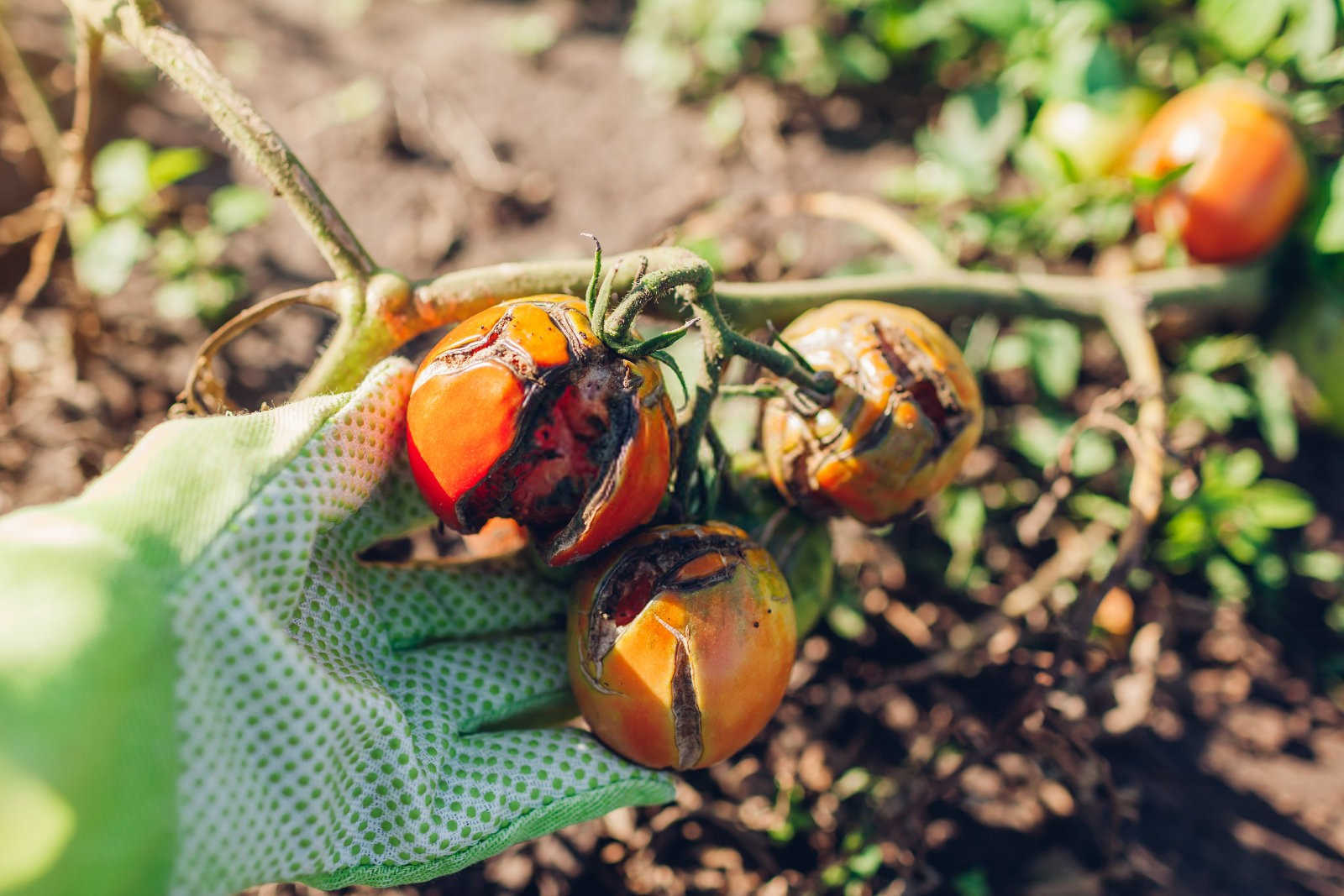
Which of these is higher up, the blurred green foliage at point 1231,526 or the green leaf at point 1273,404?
the green leaf at point 1273,404

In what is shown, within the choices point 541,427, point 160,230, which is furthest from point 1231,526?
point 160,230

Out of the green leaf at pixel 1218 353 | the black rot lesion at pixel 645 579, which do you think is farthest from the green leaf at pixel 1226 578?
the black rot lesion at pixel 645 579

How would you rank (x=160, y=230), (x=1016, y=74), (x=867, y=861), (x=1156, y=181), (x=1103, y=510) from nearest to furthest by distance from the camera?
(x=867, y=861), (x=1156, y=181), (x=1103, y=510), (x=1016, y=74), (x=160, y=230)

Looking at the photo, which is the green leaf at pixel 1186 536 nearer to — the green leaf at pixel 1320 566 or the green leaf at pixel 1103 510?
the green leaf at pixel 1103 510

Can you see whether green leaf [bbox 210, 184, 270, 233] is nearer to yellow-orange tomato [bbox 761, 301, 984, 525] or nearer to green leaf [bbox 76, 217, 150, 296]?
green leaf [bbox 76, 217, 150, 296]

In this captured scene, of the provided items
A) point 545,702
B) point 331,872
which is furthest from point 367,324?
point 331,872

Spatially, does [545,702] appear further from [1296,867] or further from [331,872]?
[1296,867]

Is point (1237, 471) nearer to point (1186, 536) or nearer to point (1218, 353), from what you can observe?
point (1186, 536)
